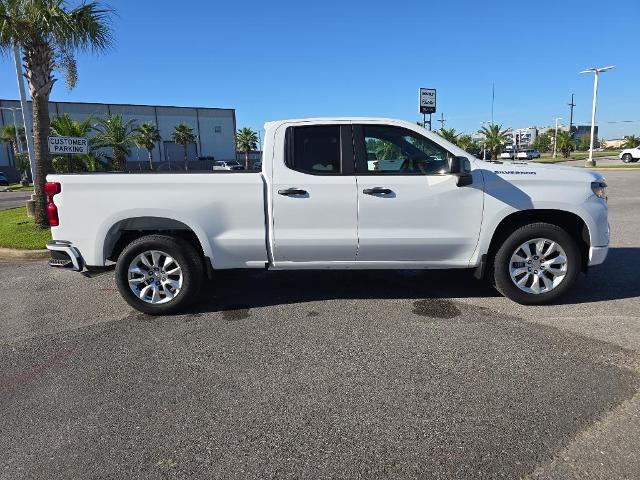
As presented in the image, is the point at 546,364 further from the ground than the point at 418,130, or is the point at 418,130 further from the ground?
the point at 418,130

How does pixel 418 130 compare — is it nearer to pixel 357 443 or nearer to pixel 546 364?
pixel 546 364

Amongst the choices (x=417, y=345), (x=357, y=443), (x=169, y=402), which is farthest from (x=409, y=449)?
(x=169, y=402)

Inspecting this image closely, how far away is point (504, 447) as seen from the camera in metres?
2.56

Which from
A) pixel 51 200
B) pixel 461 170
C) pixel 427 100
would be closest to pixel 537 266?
Answer: pixel 461 170

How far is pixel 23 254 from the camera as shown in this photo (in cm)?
798

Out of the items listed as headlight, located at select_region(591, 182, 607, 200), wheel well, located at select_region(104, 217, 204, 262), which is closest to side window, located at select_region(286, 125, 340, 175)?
wheel well, located at select_region(104, 217, 204, 262)

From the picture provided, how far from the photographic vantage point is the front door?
4574mm

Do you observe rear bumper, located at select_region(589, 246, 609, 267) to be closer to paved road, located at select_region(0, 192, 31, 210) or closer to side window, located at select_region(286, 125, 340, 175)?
side window, located at select_region(286, 125, 340, 175)

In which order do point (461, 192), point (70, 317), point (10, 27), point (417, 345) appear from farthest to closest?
point (10, 27), point (70, 317), point (461, 192), point (417, 345)

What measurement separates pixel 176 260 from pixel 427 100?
85.5ft

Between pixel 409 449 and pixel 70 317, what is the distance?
398 cm

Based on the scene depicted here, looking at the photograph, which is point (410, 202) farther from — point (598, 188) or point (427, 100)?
point (427, 100)

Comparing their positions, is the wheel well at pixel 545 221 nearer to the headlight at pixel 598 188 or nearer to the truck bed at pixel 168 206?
the headlight at pixel 598 188

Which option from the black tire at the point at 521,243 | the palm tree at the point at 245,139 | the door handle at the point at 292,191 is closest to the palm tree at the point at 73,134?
the door handle at the point at 292,191
